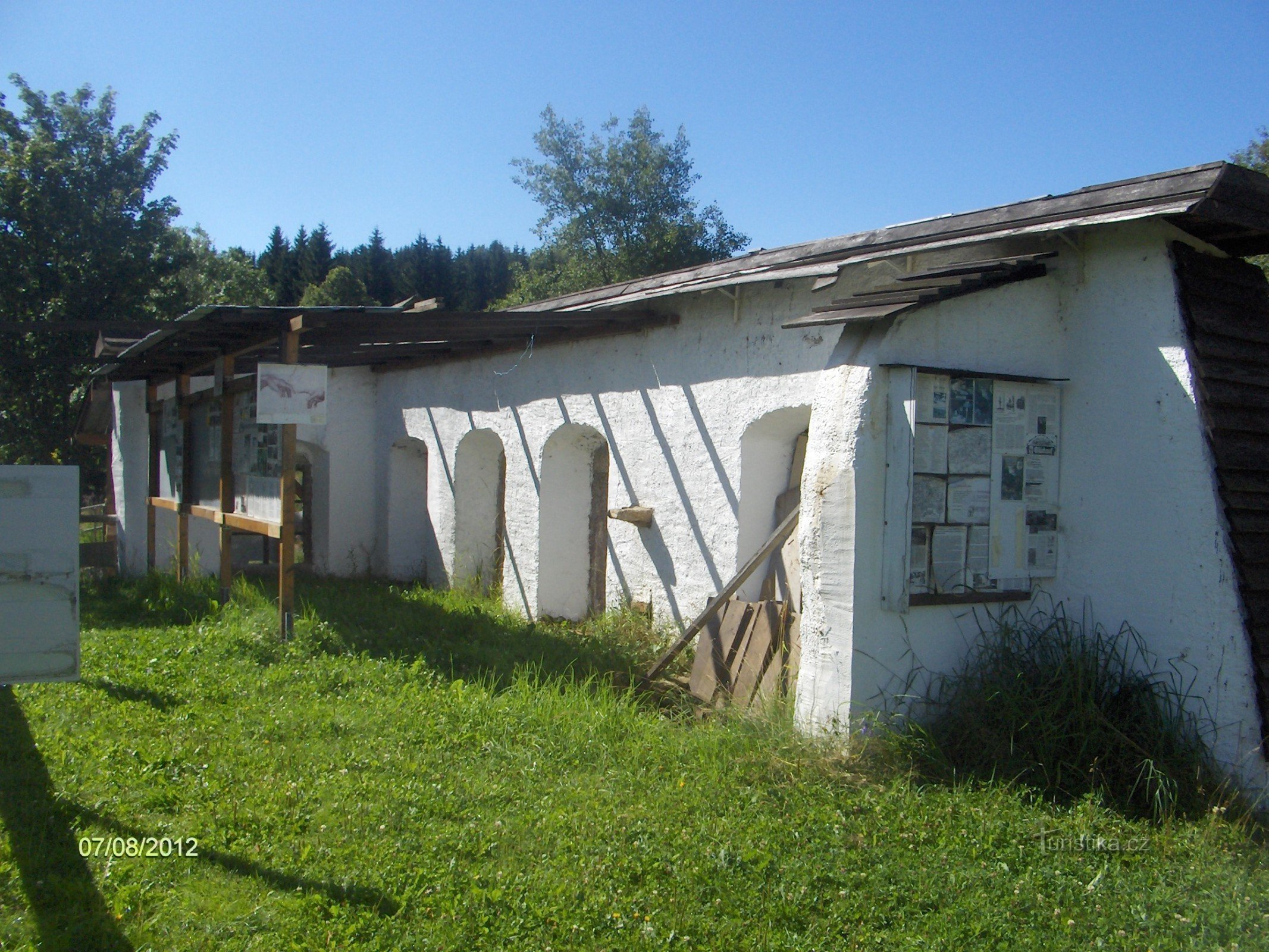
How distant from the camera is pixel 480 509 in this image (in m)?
10.8

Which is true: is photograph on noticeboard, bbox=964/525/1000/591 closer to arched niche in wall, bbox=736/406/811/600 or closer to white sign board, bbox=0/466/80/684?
arched niche in wall, bbox=736/406/811/600

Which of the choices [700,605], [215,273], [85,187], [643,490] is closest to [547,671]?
[700,605]

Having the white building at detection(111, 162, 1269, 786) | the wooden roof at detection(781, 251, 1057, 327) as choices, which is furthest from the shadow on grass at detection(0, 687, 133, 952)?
the wooden roof at detection(781, 251, 1057, 327)

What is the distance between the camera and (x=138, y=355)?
8.66 m

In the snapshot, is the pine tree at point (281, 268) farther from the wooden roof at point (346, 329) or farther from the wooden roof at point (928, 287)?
the wooden roof at point (928, 287)

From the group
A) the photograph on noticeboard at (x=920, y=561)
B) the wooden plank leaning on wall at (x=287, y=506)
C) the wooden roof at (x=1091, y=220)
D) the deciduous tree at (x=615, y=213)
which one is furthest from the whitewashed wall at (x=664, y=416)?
the deciduous tree at (x=615, y=213)

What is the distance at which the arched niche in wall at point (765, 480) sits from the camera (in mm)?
6785

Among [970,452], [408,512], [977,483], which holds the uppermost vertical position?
[970,452]

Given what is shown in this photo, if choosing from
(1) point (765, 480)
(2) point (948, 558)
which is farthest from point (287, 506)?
(2) point (948, 558)

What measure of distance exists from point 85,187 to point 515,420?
11.6 metres

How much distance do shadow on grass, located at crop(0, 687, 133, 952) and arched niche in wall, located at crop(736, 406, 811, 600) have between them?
14.4 feet

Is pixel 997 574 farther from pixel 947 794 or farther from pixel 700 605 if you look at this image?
pixel 700 605

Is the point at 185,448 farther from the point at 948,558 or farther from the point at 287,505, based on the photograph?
the point at 948,558

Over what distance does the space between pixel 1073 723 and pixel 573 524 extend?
220 inches
